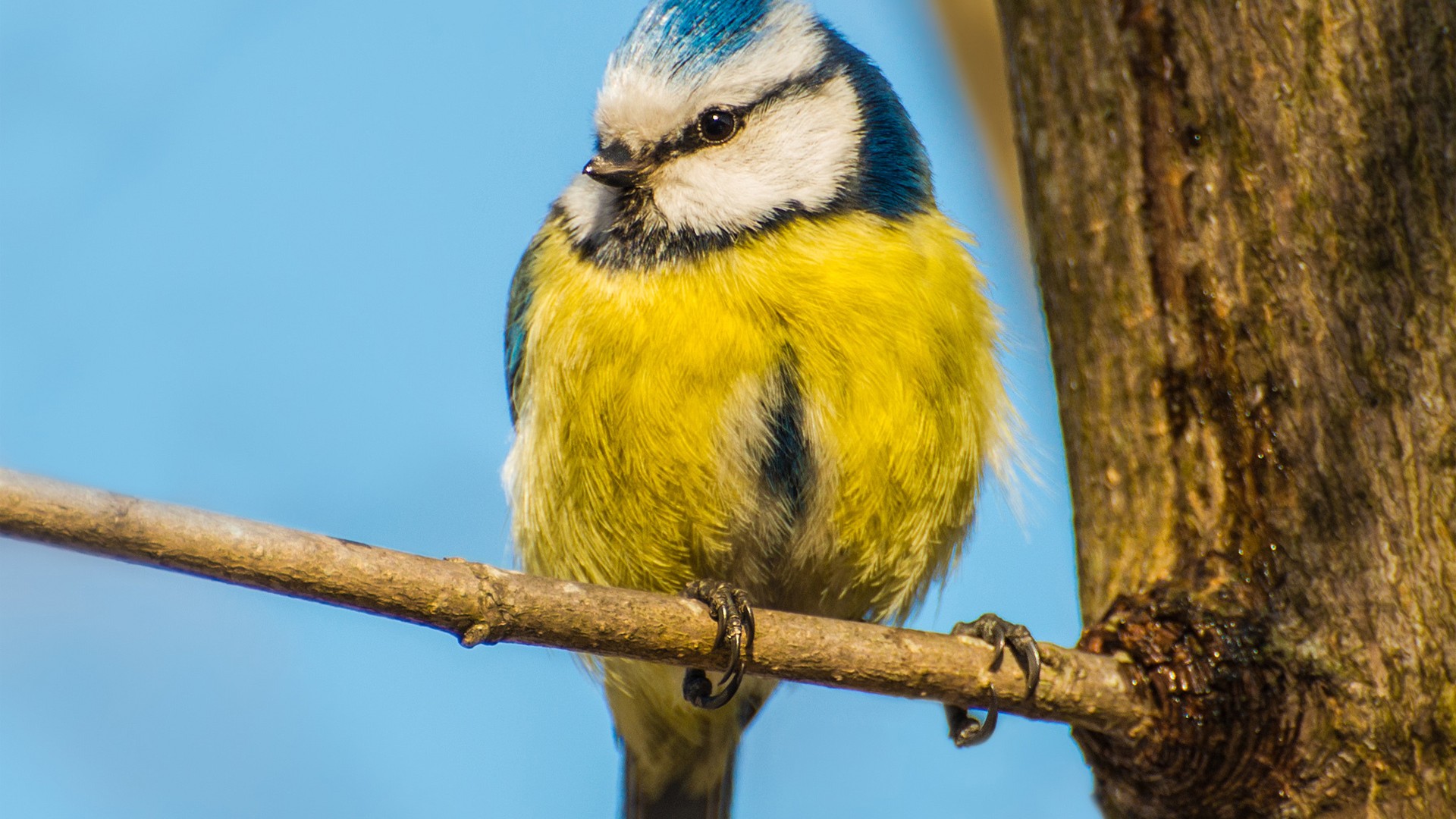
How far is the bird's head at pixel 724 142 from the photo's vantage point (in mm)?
2688

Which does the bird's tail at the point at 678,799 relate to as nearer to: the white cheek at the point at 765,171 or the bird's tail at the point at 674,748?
the bird's tail at the point at 674,748

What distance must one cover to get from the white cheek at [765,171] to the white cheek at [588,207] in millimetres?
116

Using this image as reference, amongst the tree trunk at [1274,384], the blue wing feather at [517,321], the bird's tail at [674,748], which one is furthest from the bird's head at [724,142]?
the bird's tail at [674,748]

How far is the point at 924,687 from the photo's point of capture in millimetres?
1980

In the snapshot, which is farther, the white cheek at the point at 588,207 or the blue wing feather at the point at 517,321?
the blue wing feather at the point at 517,321

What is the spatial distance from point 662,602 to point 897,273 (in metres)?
0.97

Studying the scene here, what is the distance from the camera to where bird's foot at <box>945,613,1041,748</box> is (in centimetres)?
199

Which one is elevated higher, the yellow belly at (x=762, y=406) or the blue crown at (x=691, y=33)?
the blue crown at (x=691, y=33)

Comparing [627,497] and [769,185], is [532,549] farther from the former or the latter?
[769,185]

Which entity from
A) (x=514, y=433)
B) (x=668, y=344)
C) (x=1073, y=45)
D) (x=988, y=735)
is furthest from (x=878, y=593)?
(x=1073, y=45)

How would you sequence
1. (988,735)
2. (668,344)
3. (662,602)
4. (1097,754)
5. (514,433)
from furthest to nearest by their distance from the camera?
1. (514,433)
2. (668,344)
3. (988,735)
4. (1097,754)
5. (662,602)

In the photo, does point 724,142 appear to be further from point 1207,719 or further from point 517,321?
point 1207,719

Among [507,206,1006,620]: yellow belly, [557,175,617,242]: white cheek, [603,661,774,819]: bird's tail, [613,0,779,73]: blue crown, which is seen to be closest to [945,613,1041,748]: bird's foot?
[507,206,1006,620]: yellow belly

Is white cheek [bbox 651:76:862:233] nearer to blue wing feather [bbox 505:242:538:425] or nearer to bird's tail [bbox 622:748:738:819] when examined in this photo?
blue wing feather [bbox 505:242:538:425]
